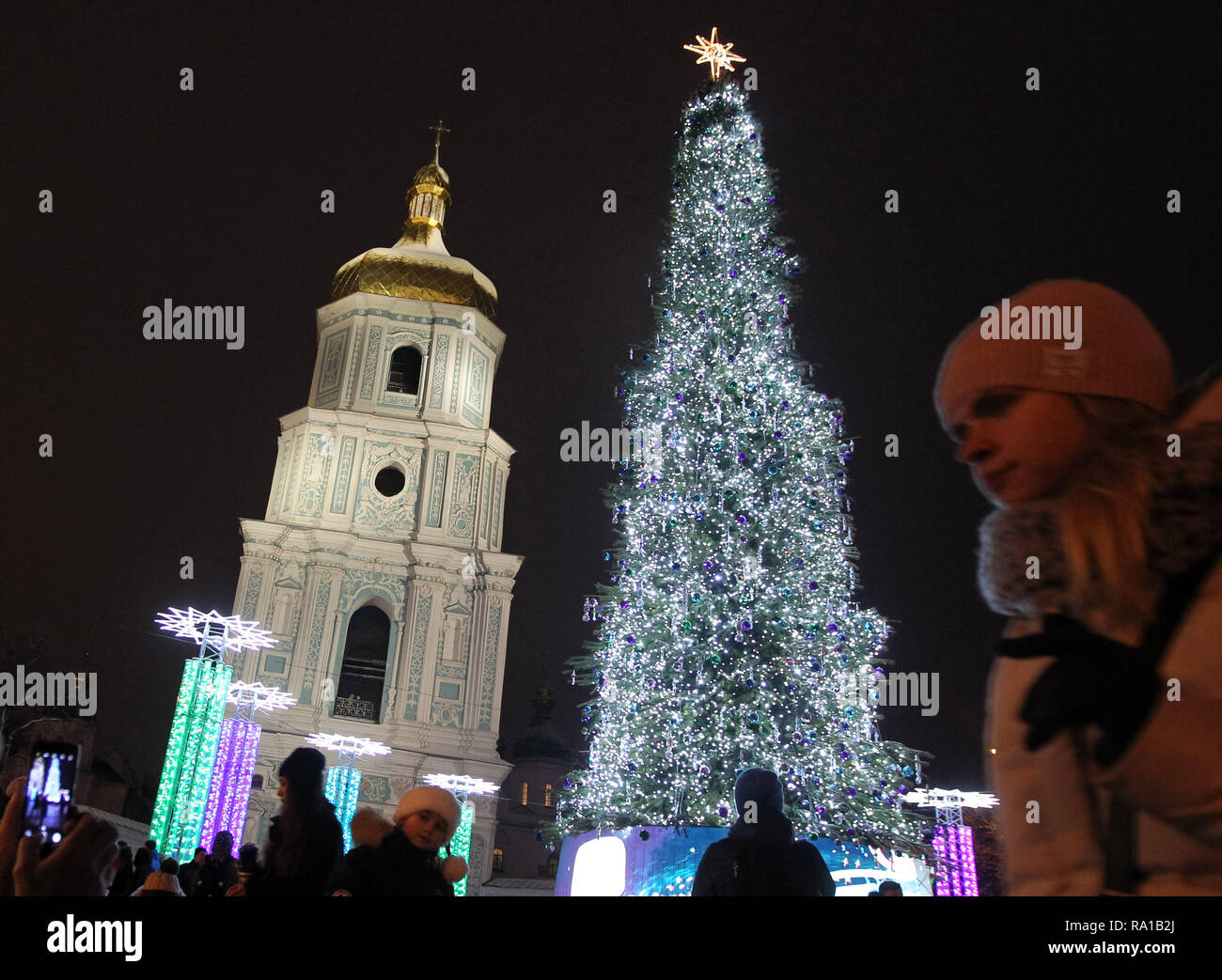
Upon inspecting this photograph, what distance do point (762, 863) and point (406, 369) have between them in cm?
2930

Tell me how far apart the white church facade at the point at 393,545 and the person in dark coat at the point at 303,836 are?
2130cm

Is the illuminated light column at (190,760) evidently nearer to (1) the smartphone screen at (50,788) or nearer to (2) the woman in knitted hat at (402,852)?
(2) the woman in knitted hat at (402,852)

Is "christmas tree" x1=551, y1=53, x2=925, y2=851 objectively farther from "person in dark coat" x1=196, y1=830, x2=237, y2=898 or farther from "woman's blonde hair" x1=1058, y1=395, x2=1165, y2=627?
"woman's blonde hair" x1=1058, y1=395, x2=1165, y2=627

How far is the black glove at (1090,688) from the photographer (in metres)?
1.18

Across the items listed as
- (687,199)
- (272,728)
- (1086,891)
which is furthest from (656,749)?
(272,728)

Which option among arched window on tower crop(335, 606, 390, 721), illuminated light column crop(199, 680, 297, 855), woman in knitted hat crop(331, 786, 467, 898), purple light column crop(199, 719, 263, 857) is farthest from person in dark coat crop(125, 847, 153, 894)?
arched window on tower crop(335, 606, 390, 721)

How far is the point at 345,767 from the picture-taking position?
21.9 m

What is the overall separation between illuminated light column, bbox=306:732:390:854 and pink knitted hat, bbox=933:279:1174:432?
62.3 ft

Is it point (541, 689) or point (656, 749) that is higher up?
point (541, 689)

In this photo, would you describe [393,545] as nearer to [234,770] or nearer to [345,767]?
[345,767]

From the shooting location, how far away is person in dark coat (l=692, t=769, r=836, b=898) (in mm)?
2912

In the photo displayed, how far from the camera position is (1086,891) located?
1264 mm
